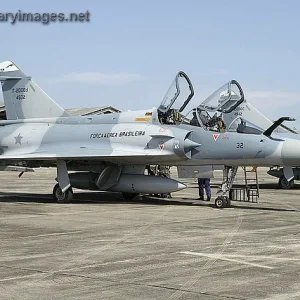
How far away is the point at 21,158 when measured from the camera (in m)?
17.1

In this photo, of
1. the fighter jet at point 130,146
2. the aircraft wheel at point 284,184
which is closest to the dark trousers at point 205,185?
the fighter jet at point 130,146

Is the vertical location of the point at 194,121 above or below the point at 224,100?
below

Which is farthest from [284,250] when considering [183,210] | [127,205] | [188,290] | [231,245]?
[127,205]

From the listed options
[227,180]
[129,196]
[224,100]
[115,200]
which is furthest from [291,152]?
[115,200]

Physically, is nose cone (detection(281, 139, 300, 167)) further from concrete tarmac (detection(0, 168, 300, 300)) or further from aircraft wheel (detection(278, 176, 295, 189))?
aircraft wheel (detection(278, 176, 295, 189))

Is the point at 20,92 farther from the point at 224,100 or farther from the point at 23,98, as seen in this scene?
the point at 224,100

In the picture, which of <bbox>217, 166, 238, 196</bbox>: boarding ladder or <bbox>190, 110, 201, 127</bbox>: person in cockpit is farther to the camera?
<bbox>190, 110, 201, 127</bbox>: person in cockpit

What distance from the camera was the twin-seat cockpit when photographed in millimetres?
16078

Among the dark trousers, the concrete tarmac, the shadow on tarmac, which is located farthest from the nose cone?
the dark trousers

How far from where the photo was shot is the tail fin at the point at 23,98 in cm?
1992

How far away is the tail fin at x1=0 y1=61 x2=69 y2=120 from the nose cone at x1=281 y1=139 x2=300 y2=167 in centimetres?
801

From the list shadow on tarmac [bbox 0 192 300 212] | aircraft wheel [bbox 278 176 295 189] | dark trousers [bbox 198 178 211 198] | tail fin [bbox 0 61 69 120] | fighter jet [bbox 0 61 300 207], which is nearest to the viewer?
fighter jet [bbox 0 61 300 207]

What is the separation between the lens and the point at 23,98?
789 inches

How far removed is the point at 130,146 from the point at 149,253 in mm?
8598
